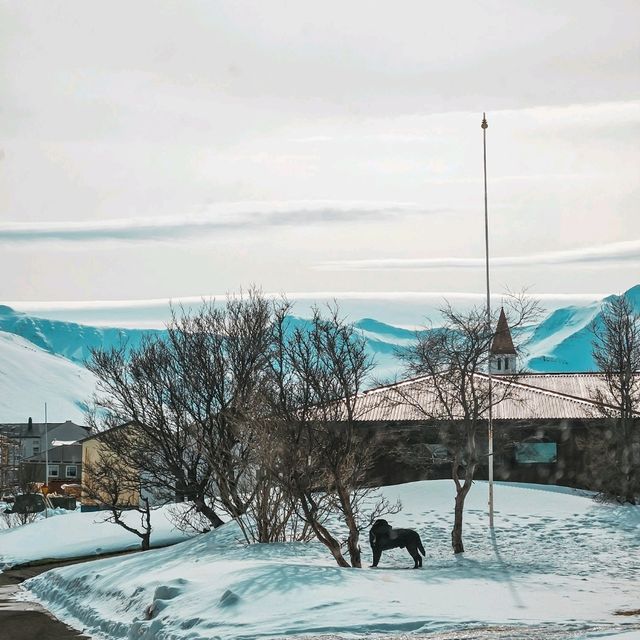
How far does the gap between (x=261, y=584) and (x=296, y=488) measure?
5180mm

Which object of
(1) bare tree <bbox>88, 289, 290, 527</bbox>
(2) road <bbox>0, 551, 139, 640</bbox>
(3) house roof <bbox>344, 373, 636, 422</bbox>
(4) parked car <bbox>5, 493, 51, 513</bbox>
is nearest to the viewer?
(2) road <bbox>0, 551, 139, 640</bbox>

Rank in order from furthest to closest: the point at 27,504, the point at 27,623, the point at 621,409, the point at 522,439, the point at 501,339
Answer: the point at 27,504 < the point at 501,339 < the point at 522,439 < the point at 621,409 < the point at 27,623

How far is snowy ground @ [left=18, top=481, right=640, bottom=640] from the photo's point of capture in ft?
57.2

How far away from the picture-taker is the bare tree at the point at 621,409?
38.9m

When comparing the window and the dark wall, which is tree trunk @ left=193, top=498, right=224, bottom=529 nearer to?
the dark wall

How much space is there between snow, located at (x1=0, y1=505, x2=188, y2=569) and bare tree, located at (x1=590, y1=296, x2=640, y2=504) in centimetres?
1645

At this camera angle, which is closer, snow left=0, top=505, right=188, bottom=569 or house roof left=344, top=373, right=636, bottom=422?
house roof left=344, top=373, right=636, bottom=422

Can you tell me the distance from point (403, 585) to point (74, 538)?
30810mm

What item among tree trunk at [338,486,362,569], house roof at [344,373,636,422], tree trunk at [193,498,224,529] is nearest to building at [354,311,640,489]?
house roof at [344,373,636,422]

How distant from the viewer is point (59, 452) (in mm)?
145250

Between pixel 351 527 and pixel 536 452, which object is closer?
pixel 351 527

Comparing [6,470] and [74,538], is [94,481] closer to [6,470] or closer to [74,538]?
[74,538]

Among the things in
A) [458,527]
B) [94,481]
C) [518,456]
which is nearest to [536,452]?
[518,456]

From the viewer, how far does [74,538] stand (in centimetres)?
4938
